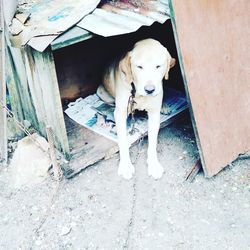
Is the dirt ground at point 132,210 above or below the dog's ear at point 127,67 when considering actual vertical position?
below

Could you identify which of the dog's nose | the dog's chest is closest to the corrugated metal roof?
the dog's nose

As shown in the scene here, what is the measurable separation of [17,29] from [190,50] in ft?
3.72

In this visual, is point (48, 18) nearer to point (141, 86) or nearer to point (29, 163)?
point (141, 86)

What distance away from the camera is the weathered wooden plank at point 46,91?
2.74 meters

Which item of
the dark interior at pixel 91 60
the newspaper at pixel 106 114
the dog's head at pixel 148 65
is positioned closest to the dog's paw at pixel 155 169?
the newspaper at pixel 106 114

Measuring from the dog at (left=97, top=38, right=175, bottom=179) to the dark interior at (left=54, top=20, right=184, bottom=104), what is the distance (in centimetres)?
42

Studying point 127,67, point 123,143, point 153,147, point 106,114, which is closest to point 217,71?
point 127,67

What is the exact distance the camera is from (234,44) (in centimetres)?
282

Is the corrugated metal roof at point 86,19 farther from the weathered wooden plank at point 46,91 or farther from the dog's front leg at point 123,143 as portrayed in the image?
the dog's front leg at point 123,143

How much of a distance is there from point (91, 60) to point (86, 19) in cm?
118

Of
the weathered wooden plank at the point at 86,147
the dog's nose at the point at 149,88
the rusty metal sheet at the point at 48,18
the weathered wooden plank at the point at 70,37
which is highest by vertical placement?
the rusty metal sheet at the point at 48,18

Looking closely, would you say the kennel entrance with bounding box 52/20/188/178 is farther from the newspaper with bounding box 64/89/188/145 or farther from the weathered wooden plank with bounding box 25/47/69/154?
the weathered wooden plank with bounding box 25/47/69/154

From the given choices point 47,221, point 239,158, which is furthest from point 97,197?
point 239,158

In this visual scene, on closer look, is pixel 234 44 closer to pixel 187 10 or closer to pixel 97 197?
pixel 187 10
